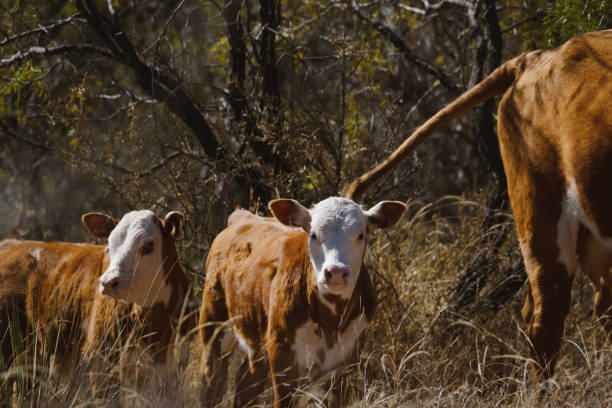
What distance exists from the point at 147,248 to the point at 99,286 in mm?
400

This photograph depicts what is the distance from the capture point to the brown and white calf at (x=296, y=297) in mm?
3852

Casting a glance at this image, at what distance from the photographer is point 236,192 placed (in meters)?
6.73

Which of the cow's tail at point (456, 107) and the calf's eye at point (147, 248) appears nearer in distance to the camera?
the cow's tail at point (456, 107)

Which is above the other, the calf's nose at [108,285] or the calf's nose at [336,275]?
the calf's nose at [108,285]

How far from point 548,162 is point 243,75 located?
2.86 m

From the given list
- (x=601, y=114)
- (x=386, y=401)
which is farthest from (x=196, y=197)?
(x=601, y=114)

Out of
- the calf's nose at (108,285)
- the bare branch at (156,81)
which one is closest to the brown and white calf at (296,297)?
the calf's nose at (108,285)

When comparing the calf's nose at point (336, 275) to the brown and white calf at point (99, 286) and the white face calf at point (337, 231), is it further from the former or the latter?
the brown and white calf at point (99, 286)

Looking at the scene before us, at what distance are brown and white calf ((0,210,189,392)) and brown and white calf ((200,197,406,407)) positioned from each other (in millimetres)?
310

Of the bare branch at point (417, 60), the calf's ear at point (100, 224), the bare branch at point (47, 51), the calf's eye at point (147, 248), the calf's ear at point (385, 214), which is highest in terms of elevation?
the bare branch at point (47, 51)

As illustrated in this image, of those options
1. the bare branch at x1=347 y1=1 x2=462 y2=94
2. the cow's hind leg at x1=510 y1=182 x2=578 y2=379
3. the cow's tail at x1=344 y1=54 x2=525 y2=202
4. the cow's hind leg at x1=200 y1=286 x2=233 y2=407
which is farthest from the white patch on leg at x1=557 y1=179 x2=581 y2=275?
the bare branch at x1=347 y1=1 x2=462 y2=94

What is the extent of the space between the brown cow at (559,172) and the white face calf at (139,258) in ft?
6.54

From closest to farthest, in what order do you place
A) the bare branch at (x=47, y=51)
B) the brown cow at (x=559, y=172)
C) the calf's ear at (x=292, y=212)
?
the brown cow at (x=559, y=172), the calf's ear at (x=292, y=212), the bare branch at (x=47, y=51)

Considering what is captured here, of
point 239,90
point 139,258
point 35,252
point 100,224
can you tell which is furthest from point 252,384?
point 239,90
